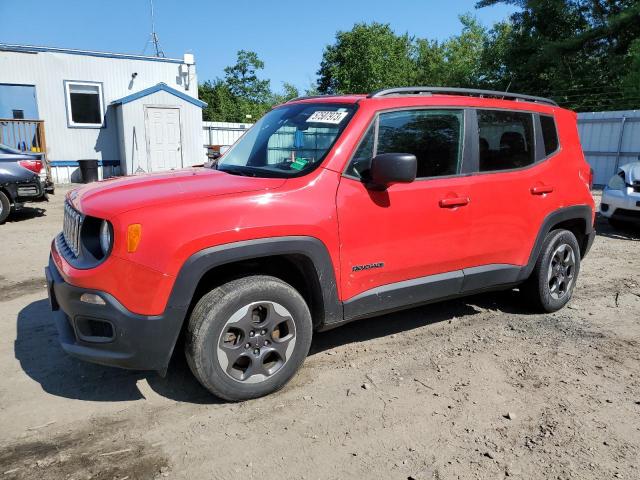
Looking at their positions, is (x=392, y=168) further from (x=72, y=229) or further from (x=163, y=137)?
(x=163, y=137)

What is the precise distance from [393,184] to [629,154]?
13975 mm

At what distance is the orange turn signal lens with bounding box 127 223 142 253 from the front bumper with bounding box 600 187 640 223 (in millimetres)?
7967

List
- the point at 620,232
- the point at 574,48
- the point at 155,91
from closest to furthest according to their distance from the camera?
the point at 620,232, the point at 155,91, the point at 574,48

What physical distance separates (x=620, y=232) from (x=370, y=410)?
25.4ft

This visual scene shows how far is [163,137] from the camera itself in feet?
56.4

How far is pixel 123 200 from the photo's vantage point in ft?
9.38

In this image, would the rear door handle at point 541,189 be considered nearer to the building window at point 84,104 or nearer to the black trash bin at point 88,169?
the black trash bin at point 88,169

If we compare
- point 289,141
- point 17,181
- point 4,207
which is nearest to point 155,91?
point 17,181

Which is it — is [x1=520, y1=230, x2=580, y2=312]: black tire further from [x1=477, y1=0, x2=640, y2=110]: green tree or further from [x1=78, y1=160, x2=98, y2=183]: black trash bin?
[x1=477, y1=0, x2=640, y2=110]: green tree

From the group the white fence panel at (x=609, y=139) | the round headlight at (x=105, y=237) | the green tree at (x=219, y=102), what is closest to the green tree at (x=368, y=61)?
the green tree at (x=219, y=102)

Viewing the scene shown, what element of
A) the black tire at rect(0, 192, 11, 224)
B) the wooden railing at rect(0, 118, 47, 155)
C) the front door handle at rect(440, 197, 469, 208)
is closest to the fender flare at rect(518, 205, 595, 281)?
the front door handle at rect(440, 197, 469, 208)

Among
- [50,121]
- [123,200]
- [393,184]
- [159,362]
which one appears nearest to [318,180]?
[393,184]

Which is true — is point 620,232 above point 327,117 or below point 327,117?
below

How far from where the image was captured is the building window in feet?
53.6
